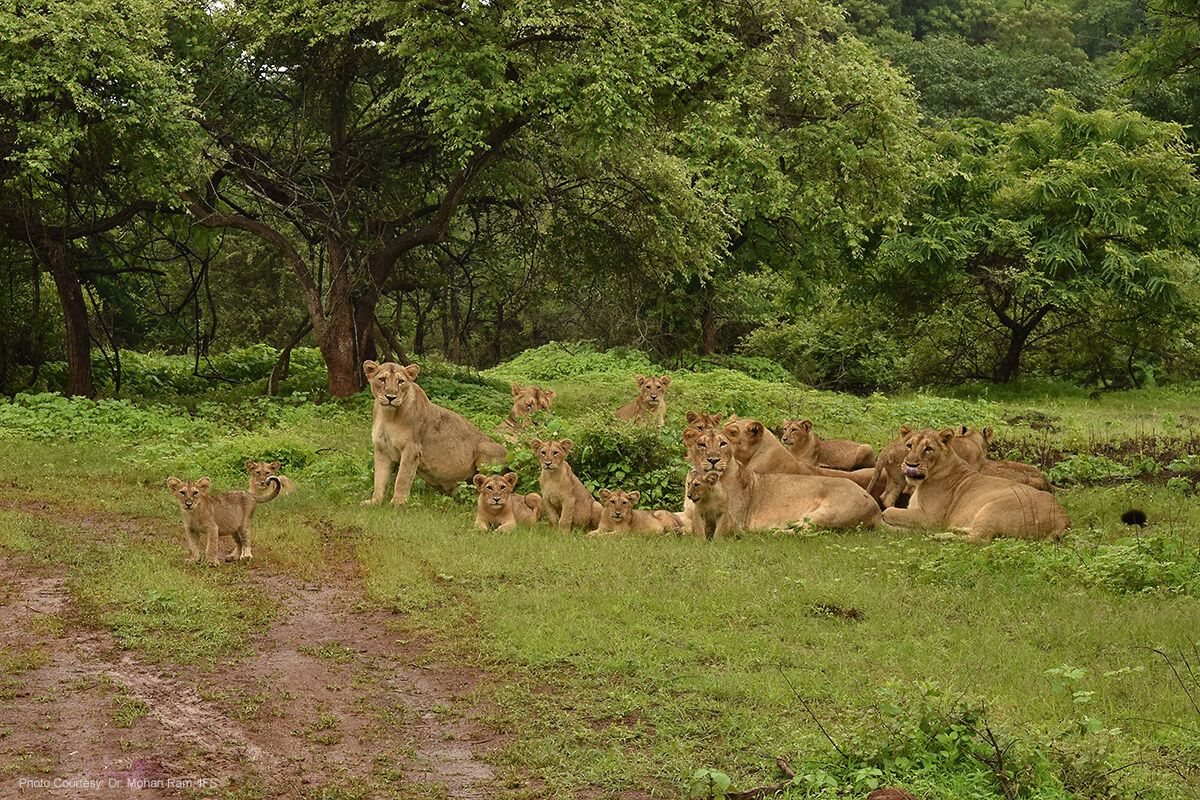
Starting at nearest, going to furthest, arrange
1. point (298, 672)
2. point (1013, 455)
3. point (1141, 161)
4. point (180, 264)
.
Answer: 1. point (298, 672)
2. point (1013, 455)
3. point (1141, 161)
4. point (180, 264)

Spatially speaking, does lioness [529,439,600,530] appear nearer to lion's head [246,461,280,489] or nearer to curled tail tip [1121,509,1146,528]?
lion's head [246,461,280,489]

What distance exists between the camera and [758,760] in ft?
21.4

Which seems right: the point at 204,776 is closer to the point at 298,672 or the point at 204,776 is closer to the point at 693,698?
the point at 298,672

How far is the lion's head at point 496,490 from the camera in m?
13.0

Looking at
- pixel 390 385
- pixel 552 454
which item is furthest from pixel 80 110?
pixel 552 454

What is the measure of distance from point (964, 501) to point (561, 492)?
4.18 m

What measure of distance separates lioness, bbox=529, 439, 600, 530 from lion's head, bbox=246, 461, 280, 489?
3.77 m

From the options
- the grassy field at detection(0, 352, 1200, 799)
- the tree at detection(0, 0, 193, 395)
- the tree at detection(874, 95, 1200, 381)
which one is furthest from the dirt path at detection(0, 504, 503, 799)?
the tree at detection(874, 95, 1200, 381)

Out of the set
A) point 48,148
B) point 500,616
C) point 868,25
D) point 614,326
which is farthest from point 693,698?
point 868,25

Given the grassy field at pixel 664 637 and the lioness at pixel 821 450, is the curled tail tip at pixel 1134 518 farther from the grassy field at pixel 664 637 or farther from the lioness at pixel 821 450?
the lioness at pixel 821 450

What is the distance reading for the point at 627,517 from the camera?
1309cm

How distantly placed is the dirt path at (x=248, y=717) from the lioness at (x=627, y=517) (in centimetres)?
369

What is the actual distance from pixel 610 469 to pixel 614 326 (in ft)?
77.5

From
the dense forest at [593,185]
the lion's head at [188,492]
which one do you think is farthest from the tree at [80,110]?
the lion's head at [188,492]
